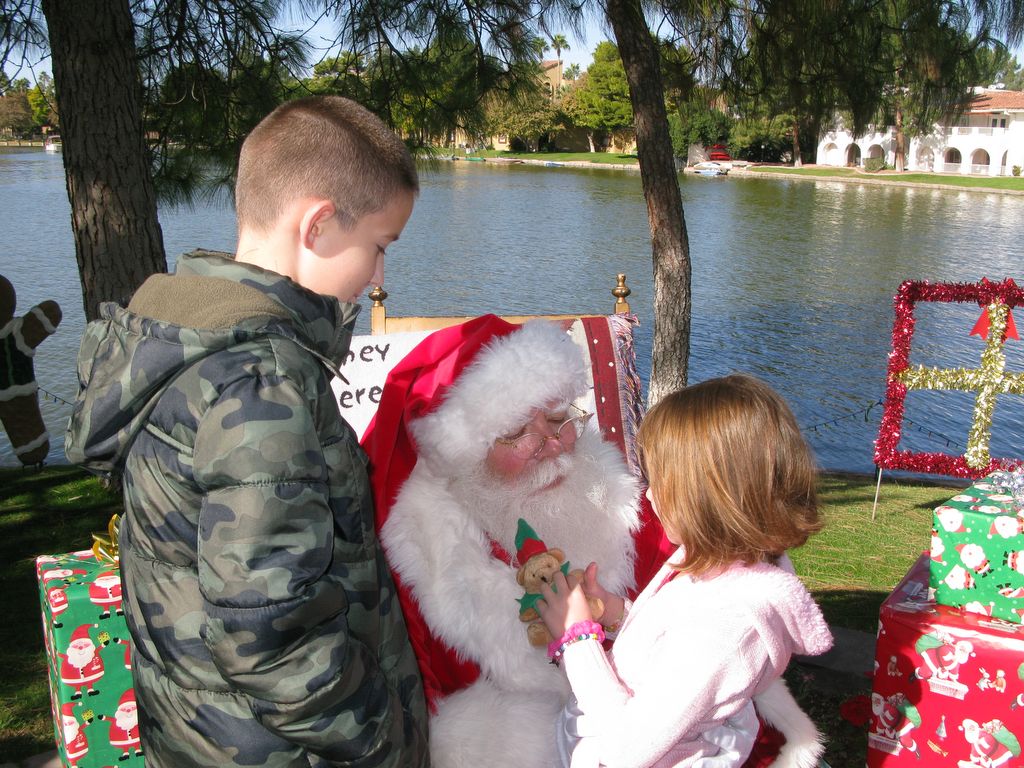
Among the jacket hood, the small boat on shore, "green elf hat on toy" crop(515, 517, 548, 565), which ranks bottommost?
"green elf hat on toy" crop(515, 517, 548, 565)

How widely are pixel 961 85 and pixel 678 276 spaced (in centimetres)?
219

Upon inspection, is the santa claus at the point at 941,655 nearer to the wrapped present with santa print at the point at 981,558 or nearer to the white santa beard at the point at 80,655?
the wrapped present with santa print at the point at 981,558

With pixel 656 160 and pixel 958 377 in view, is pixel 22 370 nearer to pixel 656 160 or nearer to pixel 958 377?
pixel 656 160

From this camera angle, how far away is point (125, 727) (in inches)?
86.5

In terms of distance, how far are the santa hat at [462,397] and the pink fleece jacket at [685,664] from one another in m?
0.57

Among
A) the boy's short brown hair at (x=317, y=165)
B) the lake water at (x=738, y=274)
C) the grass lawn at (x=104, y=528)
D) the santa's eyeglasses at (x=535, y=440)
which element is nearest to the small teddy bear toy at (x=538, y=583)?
the santa's eyeglasses at (x=535, y=440)

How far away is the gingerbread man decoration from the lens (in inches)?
174

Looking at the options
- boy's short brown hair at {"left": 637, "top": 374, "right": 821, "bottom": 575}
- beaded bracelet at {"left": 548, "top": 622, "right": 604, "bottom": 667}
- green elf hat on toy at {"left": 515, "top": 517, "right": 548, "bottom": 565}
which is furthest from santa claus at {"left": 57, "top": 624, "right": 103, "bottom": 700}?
boy's short brown hair at {"left": 637, "top": 374, "right": 821, "bottom": 575}

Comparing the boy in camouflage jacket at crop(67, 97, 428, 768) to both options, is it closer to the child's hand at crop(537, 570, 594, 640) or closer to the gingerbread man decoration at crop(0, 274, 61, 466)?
the child's hand at crop(537, 570, 594, 640)

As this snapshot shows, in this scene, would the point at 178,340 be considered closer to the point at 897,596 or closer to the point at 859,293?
the point at 897,596

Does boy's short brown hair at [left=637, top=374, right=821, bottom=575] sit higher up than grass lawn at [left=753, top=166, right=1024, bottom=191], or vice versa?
grass lawn at [left=753, top=166, right=1024, bottom=191]

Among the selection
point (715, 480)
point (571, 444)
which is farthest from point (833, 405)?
point (715, 480)

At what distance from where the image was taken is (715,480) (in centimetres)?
153

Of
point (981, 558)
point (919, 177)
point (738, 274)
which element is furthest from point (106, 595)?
point (919, 177)
